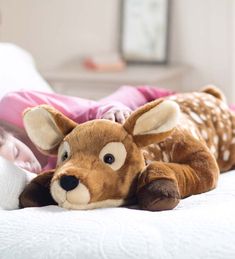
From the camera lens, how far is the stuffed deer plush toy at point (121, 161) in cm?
121

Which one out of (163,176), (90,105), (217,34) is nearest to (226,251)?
(163,176)

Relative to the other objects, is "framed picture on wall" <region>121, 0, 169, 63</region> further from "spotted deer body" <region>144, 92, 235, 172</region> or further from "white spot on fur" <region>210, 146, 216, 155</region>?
"white spot on fur" <region>210, 146, 216, 155</region>

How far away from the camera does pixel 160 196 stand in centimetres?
121

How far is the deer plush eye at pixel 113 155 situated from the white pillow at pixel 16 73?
2.11ft

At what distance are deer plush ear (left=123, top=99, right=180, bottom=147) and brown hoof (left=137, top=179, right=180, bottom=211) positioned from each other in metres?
Answer: 0.10

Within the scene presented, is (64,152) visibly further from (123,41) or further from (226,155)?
(123,41)

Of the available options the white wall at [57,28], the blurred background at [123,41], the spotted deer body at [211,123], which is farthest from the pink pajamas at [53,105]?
the white wall at [57,28]

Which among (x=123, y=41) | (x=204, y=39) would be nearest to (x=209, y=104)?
(x=204, y=39)

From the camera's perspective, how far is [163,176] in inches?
49.0

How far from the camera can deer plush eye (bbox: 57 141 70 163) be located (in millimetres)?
1277

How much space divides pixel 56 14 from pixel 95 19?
21cm

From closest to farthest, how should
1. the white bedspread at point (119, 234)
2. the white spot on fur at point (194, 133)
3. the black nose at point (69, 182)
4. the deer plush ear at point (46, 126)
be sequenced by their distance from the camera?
the white bedspread at point (119, 234), the black nose at point (69, 182), the deer plush ear at point (46, 126), the white spot on fur at point (194, 133)

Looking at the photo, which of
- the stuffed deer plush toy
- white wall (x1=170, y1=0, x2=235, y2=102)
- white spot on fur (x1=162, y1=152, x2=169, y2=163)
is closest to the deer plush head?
the stuffed deer plush toy

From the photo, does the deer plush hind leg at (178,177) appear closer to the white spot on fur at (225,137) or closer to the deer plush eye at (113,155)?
the deer plush eye at (113,155)
